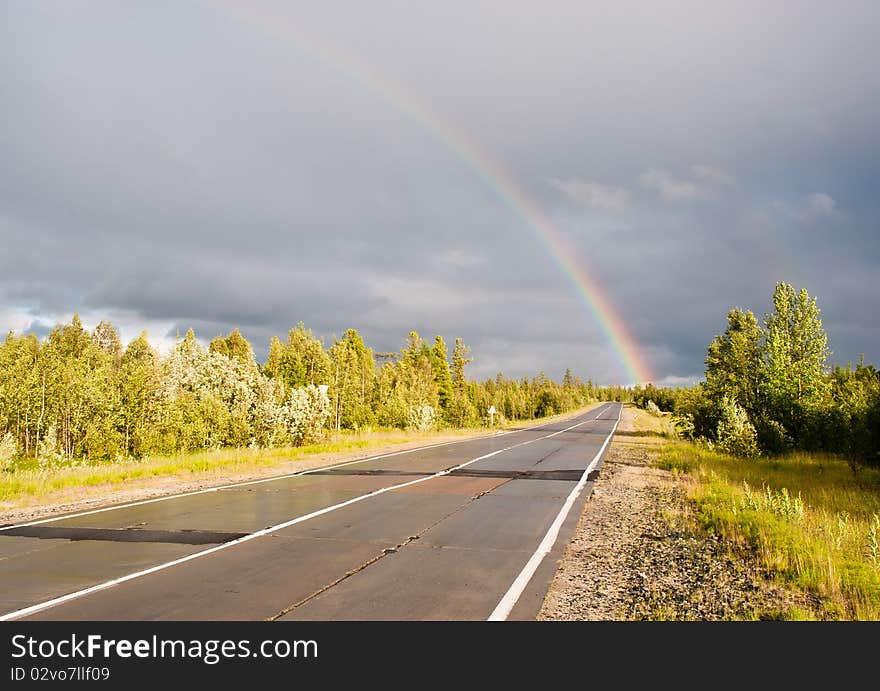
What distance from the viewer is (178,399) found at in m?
30.9

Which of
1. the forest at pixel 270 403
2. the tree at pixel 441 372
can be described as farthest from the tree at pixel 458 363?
the forest at pixel 270 403

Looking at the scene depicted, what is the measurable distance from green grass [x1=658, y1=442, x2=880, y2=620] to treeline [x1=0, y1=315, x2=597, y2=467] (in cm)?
2062

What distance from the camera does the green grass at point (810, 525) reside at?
22.8 feet

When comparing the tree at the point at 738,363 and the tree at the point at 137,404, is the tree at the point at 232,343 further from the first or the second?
the tree at the point at 738,363

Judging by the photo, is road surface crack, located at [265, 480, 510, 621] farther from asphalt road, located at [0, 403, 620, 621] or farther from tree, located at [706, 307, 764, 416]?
tree, located at [706, 307, 764, 416]

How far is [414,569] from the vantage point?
7465mm

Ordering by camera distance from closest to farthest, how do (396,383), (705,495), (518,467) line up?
(705,495) < (518,467) < (396,383)

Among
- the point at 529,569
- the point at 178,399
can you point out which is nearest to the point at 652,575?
the point at 529,569

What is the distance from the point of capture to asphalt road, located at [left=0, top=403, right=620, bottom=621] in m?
5.96

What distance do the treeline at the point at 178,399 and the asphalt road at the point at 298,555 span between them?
1331 cm

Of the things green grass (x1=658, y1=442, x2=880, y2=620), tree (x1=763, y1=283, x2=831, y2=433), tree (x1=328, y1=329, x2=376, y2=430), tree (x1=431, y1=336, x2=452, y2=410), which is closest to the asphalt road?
green grass (x1=658, y1=442, x2=880, y2=620)
